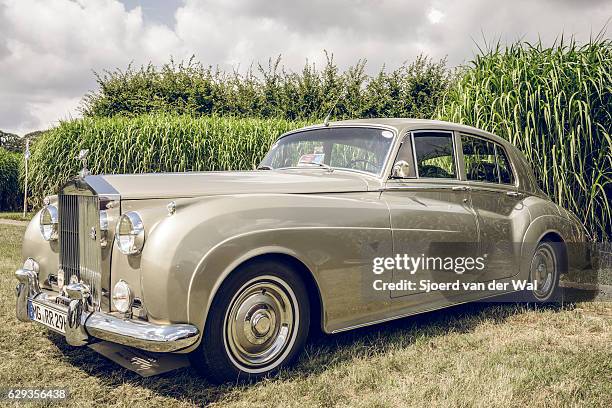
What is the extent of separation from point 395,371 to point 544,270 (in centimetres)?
231

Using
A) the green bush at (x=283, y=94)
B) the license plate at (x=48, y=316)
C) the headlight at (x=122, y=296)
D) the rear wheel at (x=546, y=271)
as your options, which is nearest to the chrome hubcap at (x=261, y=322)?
the headlight at (x=122, y=296)

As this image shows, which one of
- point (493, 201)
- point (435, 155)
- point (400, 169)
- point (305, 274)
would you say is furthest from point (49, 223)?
point (493, 201)

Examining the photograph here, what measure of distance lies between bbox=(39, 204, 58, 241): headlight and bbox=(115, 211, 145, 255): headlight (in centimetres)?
102

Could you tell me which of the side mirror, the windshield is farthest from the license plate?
Result: the side mirror

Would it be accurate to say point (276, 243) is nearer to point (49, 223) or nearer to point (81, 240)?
point (81, 240)

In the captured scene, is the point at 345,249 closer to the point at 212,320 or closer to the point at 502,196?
the point at 212,320

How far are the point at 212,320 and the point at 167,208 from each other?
620 mm

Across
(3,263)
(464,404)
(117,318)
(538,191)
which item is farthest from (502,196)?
(3,263)

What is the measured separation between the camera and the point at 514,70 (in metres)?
6.10

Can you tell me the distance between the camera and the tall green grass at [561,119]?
5809 millimetres

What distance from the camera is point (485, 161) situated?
441 cm

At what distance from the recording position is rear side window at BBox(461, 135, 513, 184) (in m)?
4.23

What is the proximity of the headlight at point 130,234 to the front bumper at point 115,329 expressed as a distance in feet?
1.16

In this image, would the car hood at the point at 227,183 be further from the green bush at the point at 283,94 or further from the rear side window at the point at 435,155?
the green bush at the point at 283,94
